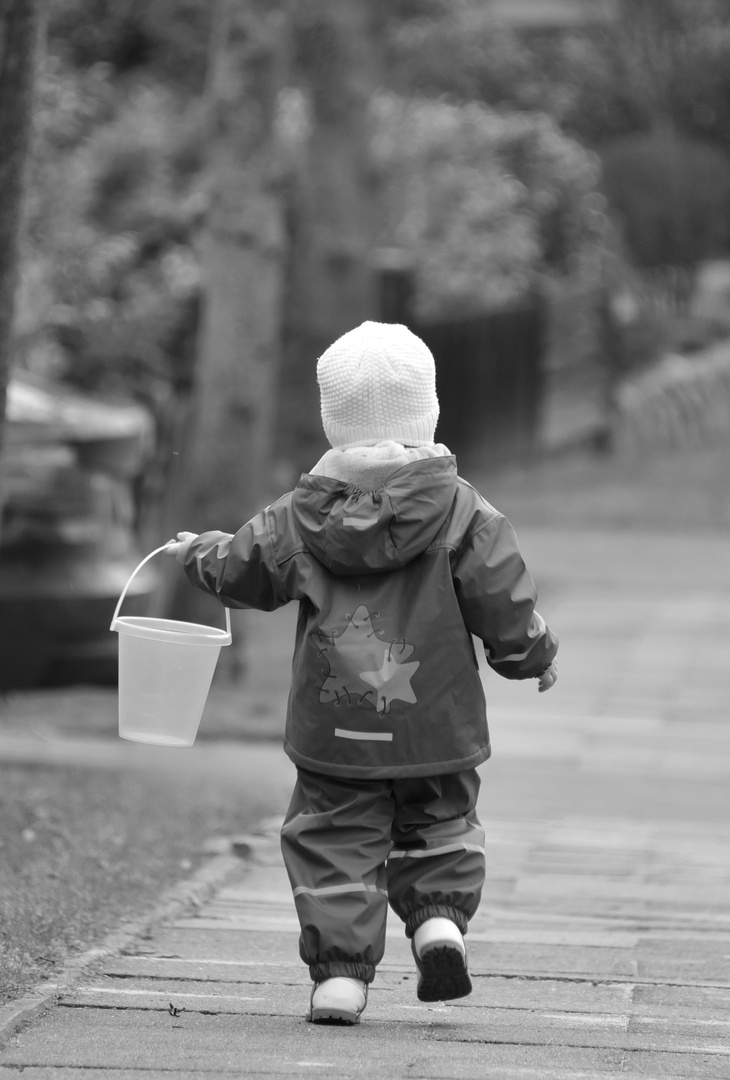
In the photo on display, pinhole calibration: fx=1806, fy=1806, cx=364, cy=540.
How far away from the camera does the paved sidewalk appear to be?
10.8ft

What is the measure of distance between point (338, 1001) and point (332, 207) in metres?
10.5

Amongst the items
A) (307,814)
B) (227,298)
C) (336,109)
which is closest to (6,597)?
(227,298)

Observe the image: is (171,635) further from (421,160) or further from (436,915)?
(421,160)

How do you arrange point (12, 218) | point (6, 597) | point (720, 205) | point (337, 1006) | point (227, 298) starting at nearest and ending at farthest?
point (337, 1006), point (12, 218), point (6, 597), point (227, 298), point (720, 205)

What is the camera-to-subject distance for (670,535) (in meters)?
14.5

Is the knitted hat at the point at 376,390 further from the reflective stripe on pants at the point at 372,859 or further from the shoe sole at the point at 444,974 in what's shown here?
the shoe sole at the point at 444,974

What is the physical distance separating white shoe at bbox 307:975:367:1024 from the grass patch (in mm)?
617

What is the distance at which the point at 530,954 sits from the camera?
4.43m

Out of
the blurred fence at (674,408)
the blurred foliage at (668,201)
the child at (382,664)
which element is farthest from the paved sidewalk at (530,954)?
the blurred foliage at (668,201)

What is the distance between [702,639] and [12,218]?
5938 millimetres

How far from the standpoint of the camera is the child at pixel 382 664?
357 centimetres

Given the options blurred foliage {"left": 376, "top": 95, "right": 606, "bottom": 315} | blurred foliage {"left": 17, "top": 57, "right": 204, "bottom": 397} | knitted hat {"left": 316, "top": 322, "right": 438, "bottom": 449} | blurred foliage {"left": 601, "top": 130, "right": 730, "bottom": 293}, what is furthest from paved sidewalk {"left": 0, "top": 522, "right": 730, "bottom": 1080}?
blurred foliage {"left": 601, "top": 130, "right": 730, "bottom": 293}

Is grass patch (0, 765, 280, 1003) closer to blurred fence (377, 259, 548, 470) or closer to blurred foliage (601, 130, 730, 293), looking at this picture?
blurred fence (377, 259, 548, 470)

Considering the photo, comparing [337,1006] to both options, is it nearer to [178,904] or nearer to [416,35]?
[178,904]
